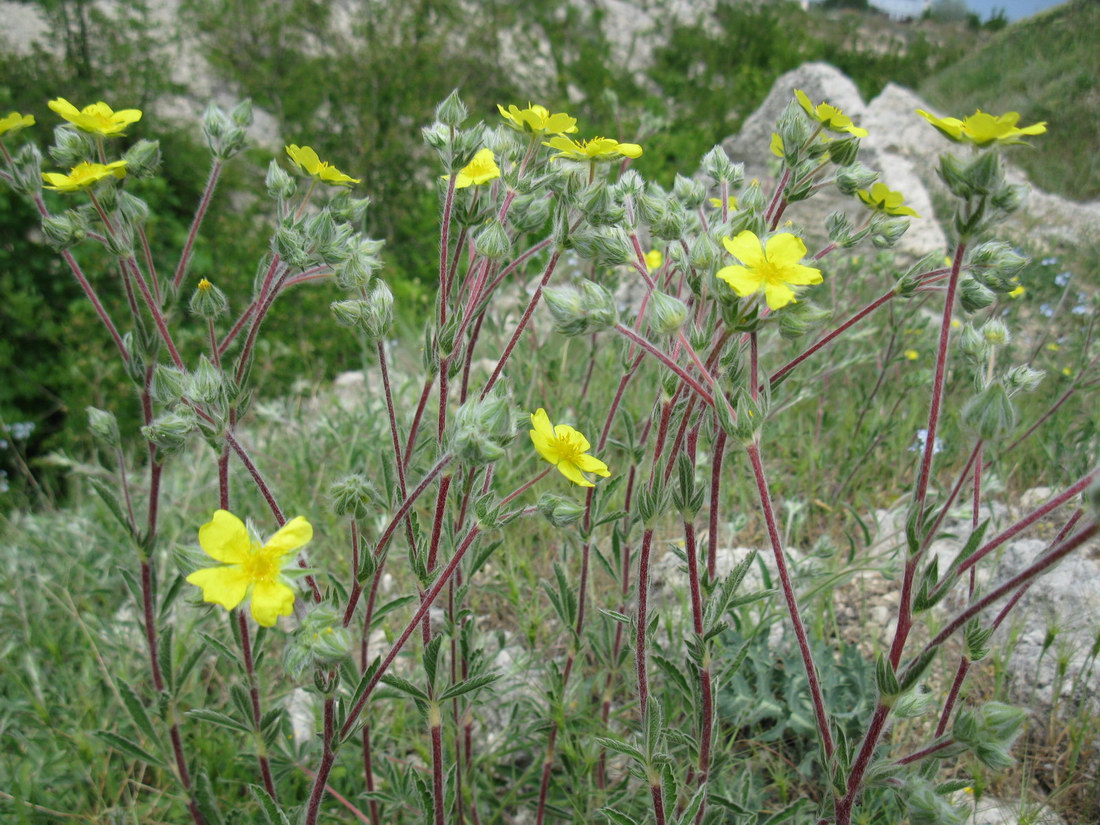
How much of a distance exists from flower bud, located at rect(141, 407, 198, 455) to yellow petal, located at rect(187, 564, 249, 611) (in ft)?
0.86

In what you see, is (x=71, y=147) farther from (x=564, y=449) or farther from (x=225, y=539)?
(x=564, y=449)

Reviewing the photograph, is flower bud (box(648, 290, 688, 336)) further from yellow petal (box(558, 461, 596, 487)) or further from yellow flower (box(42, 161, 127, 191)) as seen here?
yellow flower (box(42, 161, 127, 191))

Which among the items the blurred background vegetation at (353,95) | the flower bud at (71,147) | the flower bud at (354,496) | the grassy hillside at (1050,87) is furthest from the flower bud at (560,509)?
the grassy hillside at (1050,87)

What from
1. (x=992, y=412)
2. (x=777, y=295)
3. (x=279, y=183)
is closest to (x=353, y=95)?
(x=279, y=183)

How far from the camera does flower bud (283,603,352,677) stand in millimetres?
1087

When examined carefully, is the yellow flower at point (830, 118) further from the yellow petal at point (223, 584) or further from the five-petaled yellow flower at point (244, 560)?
the yellow petal at point (223, 584)

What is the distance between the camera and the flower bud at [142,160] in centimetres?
152

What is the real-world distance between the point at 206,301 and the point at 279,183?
294 millimetres

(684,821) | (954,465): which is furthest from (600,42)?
(684,821)

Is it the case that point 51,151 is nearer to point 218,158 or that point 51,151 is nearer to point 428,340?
point 218,158

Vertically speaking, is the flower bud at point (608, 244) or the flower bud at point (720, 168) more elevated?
the flower bud at point (720, 168)

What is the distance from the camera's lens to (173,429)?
1246mm

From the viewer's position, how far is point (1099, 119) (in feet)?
25.2

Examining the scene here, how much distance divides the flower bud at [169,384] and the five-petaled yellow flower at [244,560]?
0.29 m
